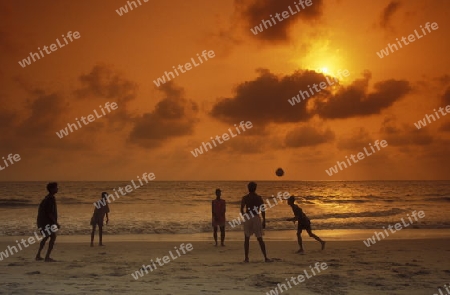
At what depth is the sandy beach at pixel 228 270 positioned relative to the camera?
9578mm

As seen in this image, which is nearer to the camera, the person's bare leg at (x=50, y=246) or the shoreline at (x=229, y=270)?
the shoreline at (x=229, y=270)

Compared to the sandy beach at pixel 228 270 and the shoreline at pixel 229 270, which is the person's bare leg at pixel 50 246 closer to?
the shoreline at pixel 229 270

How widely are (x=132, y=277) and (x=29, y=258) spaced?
493 centimetres

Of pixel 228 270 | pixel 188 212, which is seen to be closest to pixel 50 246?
pixel 228 270

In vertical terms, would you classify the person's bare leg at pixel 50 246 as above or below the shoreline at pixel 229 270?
above

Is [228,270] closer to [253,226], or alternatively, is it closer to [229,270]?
[229,270]

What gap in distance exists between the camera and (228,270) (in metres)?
11.7

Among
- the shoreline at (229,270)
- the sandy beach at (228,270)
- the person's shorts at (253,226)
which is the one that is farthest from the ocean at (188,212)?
the person's shorts at (253,226)

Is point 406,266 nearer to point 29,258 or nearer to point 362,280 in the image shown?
point 362,280

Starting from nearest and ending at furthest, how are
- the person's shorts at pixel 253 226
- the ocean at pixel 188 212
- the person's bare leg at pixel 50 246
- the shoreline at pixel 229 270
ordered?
the shoreline at pixel 229 270 → the person's shorts at pixel 253 226 → the person's bare leg at pixel 50 246 → the ocean at pixel 188 212

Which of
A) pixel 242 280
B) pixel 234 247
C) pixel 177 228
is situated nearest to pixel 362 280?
pixel 242 280

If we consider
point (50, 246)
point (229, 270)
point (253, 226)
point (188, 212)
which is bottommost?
point (229, 270)

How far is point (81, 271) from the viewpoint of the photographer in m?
11.6

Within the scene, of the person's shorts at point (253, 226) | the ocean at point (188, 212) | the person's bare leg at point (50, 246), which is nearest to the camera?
A: the person's shorts at point (253, 226)
